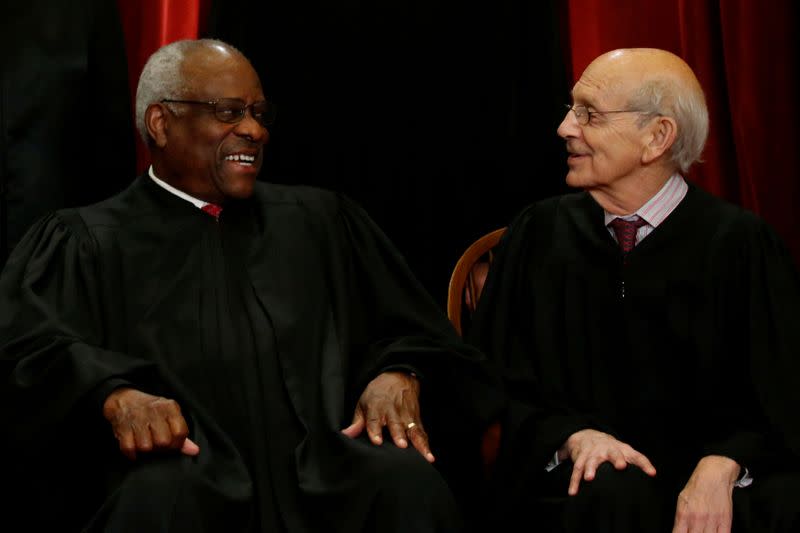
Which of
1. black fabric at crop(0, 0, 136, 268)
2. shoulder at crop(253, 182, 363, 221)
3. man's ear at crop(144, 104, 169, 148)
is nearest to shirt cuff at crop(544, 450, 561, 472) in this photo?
shoulder at crop(253, 182, 363, 221)

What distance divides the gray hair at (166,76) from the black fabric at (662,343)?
3.67ft

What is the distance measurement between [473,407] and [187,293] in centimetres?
88

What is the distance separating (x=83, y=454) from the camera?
11.0 ft

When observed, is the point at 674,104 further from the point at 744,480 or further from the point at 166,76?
the point at 166,76

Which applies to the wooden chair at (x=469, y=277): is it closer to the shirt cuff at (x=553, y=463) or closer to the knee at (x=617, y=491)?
the shirt cuff at (x=553, y=463)

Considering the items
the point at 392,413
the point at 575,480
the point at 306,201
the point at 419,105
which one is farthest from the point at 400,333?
the point at 419,105

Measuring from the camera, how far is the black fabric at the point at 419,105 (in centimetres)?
462

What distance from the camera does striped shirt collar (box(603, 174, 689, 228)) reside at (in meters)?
3.69

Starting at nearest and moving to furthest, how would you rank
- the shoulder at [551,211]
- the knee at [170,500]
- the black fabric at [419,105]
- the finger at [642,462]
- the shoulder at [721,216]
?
the knee at [170,500] → the finger at [642,462] → the shoulder at [721,216] → the shoulder at [551,211] → the black fabric at [419,105]

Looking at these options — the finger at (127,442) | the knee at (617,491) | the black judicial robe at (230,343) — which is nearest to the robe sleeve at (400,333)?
the black judicial robe at (230,343)

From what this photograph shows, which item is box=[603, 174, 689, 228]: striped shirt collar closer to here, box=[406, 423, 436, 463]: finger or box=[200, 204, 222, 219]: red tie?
box=[406, 423, 436, 463]: finger

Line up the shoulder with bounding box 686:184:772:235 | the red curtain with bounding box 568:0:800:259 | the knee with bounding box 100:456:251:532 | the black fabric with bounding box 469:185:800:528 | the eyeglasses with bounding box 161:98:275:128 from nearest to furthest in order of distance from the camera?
1. the knee with bounding box 100:456:251:532
2. the black fabric with bounding box 469:185:800:528
3. the shoulder with bounding box 686:184:772:235
4. the eyeglasses with bounding box 161:98:275:128
5. the red curtain with bounding box 568:0:800:259

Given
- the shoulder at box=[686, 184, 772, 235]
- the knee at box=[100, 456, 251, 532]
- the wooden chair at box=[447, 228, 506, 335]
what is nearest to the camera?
the knee at box=[100, 456, 251, 532]

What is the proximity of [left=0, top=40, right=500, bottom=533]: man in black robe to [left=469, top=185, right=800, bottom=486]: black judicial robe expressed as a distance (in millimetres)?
226
